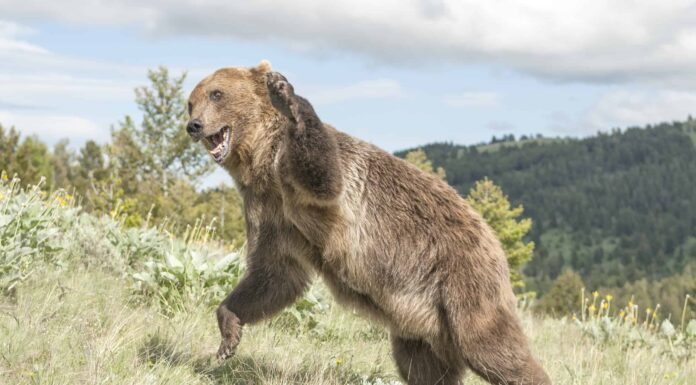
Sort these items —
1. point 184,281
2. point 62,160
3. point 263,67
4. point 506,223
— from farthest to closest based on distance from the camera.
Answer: point 62,160 < point 506,223 < point 184,281 < point 263,67

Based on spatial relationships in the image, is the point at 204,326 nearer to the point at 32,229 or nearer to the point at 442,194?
the point at 32,229

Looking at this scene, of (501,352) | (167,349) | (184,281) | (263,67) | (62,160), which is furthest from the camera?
(62,160)

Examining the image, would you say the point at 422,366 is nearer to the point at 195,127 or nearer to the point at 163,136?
the point at 195,127

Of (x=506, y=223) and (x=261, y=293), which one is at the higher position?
(x=261, y=293)

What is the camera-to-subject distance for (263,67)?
18.3 feet

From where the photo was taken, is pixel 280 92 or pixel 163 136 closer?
pixel 280 92

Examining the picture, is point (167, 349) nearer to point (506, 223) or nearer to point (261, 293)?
point (261, 293)

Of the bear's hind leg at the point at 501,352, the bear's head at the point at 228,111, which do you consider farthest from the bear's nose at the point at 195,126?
the bear's hind leg at the point at 501,352

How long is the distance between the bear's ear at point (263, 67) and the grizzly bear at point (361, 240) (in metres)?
0.17

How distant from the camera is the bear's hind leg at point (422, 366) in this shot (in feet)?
17.0

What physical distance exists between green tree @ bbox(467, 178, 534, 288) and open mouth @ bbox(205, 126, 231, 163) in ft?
115

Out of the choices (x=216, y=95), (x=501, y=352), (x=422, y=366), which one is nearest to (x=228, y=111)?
(x=216, y=95)

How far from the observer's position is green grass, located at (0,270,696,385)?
458cm

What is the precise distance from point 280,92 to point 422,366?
2.20 metres
